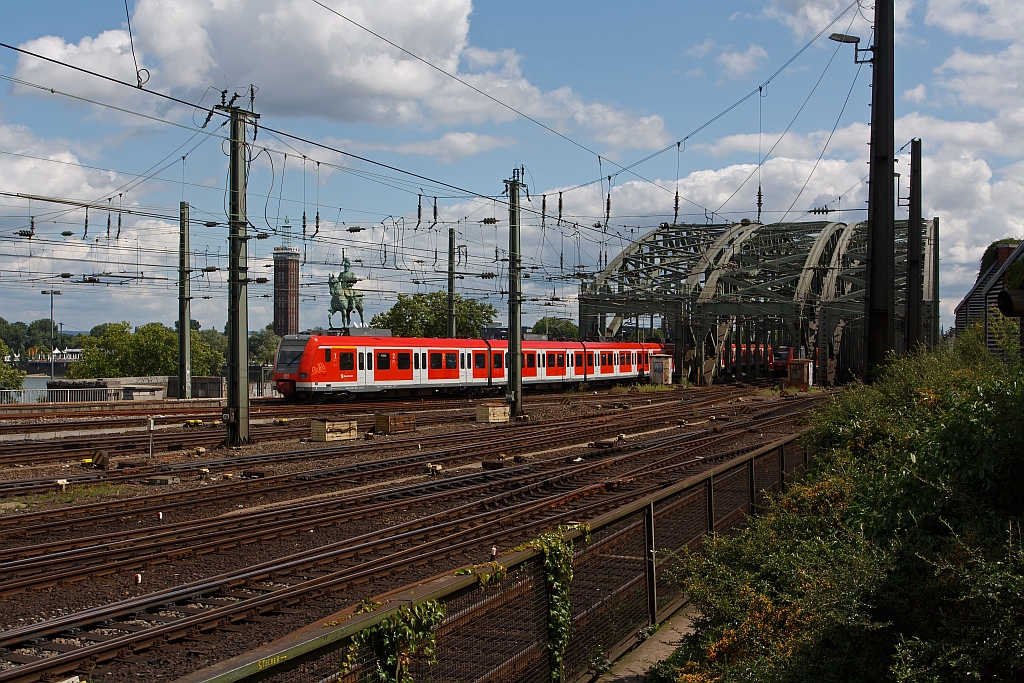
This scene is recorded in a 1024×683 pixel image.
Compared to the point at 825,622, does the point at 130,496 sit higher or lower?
lower

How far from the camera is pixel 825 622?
493cm

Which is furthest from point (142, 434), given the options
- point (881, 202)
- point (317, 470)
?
point (881, 202)

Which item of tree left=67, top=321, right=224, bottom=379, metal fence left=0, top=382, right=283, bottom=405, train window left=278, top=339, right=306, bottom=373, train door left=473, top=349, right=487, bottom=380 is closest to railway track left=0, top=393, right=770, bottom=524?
train window left=278, top=339, right=306, bottom=373

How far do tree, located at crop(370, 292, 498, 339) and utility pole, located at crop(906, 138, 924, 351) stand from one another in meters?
58.9

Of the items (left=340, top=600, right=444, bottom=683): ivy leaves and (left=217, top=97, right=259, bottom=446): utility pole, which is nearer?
(left=340, top=600, right=444, bottom=683): ivy leaves

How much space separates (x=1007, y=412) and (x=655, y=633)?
315 centimetres

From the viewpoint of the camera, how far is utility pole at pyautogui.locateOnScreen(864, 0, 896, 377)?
1675 cm

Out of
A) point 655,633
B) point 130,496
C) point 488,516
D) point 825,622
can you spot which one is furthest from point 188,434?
point 825,622

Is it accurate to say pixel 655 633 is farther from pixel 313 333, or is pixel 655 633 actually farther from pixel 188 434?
pixel 313 333

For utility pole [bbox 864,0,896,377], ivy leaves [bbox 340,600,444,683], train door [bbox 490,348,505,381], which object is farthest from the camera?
train door [bbox 490,348,505,381]

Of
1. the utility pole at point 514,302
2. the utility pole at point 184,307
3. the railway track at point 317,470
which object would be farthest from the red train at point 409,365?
the railway track at point 317,470

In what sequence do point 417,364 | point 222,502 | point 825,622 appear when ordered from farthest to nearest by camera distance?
point 417,364
point 222,502
point 825,622

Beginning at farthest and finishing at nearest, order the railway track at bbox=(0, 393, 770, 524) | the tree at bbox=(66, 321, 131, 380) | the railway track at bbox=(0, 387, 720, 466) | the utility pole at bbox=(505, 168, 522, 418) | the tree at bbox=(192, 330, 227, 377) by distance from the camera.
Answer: the tree at bbox=(192, 330, 227, 377), the tree at bbox=(66, 321, 131, 380), the utility pole at bbox=(505, 168, 522, 418), the railway track at bbox=(0, 387, 720, 466), the railway track at bbox=(0, 393, 770, 524)

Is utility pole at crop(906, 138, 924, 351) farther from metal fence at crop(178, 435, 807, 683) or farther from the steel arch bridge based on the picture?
the steel arch bridge
